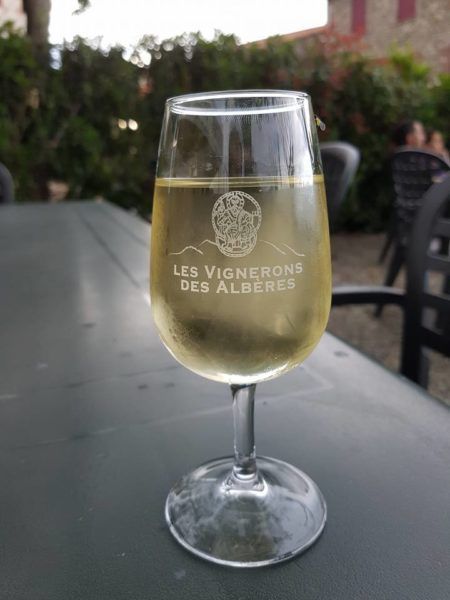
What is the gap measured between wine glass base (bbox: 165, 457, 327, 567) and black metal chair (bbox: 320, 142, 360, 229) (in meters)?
1.66

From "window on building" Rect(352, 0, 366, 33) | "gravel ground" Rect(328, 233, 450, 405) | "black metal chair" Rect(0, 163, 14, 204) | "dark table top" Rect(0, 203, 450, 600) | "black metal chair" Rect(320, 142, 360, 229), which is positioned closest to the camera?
"dark table top" Rect(0, 203, 450, 600)

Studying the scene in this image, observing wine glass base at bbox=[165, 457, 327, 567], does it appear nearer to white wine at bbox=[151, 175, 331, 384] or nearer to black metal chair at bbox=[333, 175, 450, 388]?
white wine at bbox=[151, 175, 331, 384]

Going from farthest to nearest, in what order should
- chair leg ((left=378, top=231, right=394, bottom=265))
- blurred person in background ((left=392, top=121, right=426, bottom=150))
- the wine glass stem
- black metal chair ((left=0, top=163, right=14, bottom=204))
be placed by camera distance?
1. blurred person in background ((left=392, top=121, right=426, bottom=150))
2. chair leg ((left=378, top=231, right=394, bottom=265))
3. black metal chair ((left=0, top=163, right=14, bottom=204))
4. the wine glass stem

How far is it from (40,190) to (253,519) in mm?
4996

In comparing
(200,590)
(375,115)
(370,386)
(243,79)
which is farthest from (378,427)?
(375,115)

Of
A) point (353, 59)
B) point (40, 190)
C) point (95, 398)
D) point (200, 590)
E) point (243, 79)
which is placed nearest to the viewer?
point (200, 590)

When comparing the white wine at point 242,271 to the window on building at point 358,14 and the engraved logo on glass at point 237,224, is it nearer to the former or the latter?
the engraved logo on glass at point 237,224

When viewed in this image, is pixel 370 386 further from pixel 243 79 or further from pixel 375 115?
pixel 375 115

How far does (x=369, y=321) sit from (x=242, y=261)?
11.1ft

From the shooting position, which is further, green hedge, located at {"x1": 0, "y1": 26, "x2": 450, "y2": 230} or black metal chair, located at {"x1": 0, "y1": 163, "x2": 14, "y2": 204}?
green hedge, located at {"x1": 0, "y1": 26, "x2": 450, "y2": 230}

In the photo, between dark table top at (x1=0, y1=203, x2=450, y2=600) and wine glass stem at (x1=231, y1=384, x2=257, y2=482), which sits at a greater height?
wine glass stem at (x1=231, y1=384, x2=257, y2=482)

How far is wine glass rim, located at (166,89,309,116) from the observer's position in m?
0.43

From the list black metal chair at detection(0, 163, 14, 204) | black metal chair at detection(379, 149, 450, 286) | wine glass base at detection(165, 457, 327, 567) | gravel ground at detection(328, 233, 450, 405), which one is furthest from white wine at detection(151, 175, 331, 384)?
black metal chair at detection(0, 163, 14, 204)

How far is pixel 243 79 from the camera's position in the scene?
213 inches
